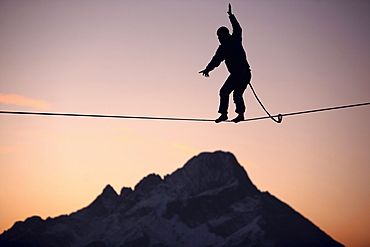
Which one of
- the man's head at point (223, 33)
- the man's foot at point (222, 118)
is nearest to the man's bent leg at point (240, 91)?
the man's foot at point (222, 118)

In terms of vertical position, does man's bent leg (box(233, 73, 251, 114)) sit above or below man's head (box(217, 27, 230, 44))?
below

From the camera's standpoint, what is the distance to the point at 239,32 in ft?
68.1

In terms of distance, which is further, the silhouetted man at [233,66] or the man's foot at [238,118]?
the man's foot at [238,118]

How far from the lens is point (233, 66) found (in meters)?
21.0

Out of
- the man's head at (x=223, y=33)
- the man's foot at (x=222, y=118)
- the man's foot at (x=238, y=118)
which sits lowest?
the man's foot at (x=238, y=118)

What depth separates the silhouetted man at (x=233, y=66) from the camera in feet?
68.1

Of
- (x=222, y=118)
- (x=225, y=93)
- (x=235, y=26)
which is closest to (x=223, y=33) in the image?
(x=235, y=26)

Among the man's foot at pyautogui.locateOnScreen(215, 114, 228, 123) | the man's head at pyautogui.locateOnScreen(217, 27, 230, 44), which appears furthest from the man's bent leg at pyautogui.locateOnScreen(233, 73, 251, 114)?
the man's head at pyautogui.locateOnScreen(217, 27, 230, 44)

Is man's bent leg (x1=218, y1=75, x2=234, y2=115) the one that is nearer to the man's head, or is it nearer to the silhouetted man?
the silhouetted man

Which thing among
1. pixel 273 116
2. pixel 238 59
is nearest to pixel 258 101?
pixel 273 116

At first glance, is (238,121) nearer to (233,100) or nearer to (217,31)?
(233,100)

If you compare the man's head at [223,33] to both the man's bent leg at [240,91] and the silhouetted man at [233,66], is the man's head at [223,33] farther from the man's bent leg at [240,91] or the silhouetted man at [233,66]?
the man's bent leg at [240,91]

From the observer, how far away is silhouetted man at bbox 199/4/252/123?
20750mm

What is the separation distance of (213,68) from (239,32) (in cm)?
133
